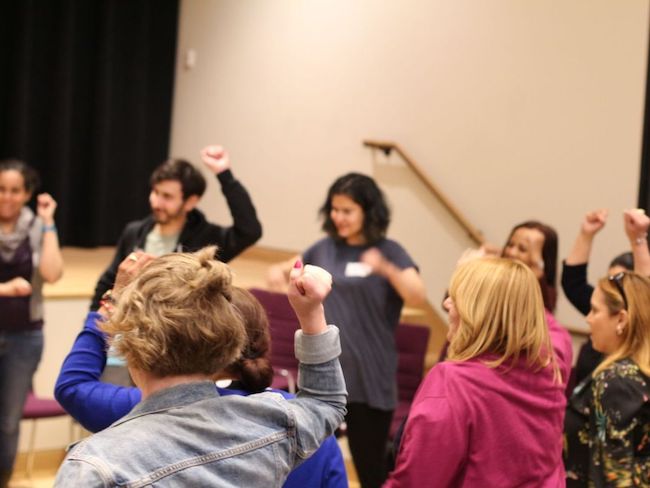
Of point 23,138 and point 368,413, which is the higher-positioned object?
point 23,138

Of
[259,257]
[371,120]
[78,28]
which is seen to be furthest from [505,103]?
[78,28]

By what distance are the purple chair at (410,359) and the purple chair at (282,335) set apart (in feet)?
1.73

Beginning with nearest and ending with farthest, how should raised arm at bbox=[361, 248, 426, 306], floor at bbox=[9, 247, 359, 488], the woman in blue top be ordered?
the woman in blue top < raised arm at bbox=[361, 248, 426, 306] < floor at bbox=[9, 247, 359, 488]

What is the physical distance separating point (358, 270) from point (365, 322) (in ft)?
0.68

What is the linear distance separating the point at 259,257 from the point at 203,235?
4.45 meters

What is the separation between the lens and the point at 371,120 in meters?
7.09

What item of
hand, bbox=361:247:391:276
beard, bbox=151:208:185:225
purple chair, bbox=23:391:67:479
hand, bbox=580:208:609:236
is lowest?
purple chair, bbox=23:391:67:479

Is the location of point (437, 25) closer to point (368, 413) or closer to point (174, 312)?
point (368, 413)

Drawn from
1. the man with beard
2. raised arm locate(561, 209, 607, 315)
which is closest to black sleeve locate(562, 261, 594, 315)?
raised arm locate(561, 209, 607, 315)

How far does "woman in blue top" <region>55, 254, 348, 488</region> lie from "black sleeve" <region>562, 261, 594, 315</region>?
1.95 meters

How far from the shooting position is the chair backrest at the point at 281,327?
4.89m

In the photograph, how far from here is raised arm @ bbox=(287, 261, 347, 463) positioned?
1.41 m

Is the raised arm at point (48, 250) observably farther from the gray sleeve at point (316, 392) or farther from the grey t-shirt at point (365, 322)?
the gray sleeve at point (316, 392)

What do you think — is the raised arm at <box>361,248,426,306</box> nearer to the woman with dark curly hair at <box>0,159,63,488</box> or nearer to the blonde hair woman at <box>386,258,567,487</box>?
the woman with dark curly hair at <box>0,159,63,488</box>
